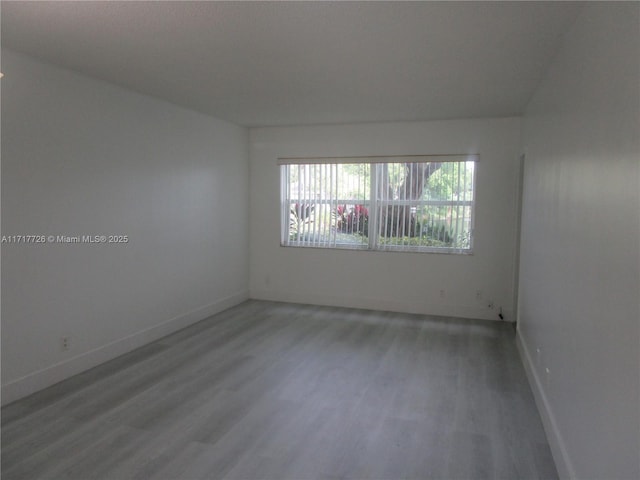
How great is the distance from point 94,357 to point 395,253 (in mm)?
3570

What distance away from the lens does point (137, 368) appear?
3.60 metres

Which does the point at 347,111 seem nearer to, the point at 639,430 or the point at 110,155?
the point at 110,155

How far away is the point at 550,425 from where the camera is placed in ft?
8.32

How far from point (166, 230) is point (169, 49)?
2.09 m

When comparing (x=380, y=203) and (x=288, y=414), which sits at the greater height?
(x=380, y=203)

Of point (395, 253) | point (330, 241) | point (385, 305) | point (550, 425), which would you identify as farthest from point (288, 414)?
point (330, 241)

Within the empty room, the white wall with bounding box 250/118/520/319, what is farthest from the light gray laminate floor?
the white wall with bounding box 250/118/520/319

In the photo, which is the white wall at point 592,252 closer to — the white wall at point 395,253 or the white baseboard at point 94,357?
the white wall at point 395,253

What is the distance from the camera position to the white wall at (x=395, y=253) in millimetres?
5102

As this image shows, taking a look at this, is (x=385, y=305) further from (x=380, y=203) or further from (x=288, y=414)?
(x=288, y=414)

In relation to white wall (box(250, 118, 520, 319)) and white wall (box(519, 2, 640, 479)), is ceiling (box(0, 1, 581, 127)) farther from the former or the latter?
white wall (box(250, 118, 520, 319))

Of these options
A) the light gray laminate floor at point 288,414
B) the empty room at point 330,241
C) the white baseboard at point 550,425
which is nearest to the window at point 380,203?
the empty room at point 330,241

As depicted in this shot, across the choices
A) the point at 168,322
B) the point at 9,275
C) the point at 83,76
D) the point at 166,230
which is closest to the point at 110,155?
the point at 83,76

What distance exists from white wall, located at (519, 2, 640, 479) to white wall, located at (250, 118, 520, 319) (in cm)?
203
